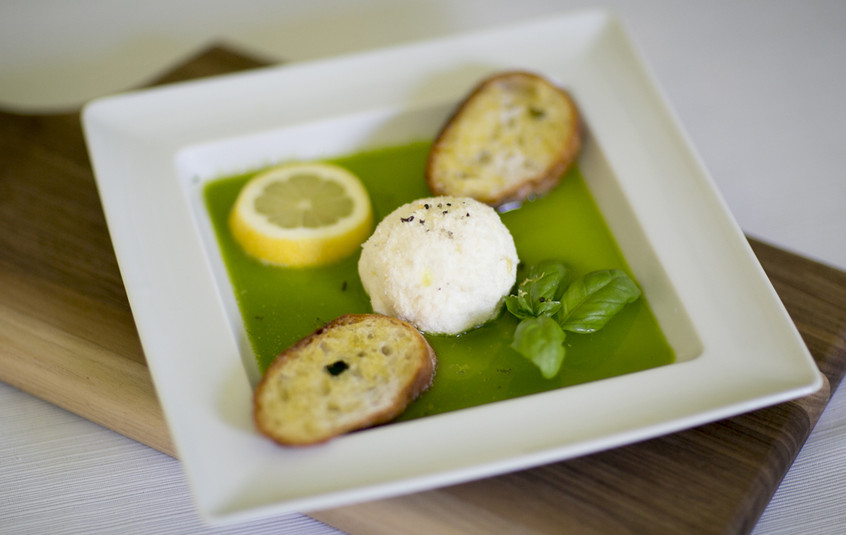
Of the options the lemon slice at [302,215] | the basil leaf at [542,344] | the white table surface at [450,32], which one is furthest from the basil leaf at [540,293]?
the white table surface at [450,32]

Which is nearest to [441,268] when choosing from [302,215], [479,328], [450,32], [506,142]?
[479,328]

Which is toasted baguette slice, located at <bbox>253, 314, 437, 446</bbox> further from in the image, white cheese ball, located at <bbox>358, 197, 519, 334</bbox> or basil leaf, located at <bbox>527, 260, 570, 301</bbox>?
basil leaf, located at <bbox>527, 260, 570, 301</bbox>

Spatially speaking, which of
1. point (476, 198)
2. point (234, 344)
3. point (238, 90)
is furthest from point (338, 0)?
point (234, 344)

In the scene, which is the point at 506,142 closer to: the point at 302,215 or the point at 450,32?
the point at 302,215

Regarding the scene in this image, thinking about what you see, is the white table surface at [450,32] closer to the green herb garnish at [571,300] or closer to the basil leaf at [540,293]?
the green herb garnish at [571,300]

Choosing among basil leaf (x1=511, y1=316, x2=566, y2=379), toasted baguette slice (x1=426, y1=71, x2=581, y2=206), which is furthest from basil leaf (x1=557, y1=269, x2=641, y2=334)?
toasted baguette slice (x1=426, y1=71, x2=581, y2=206)
